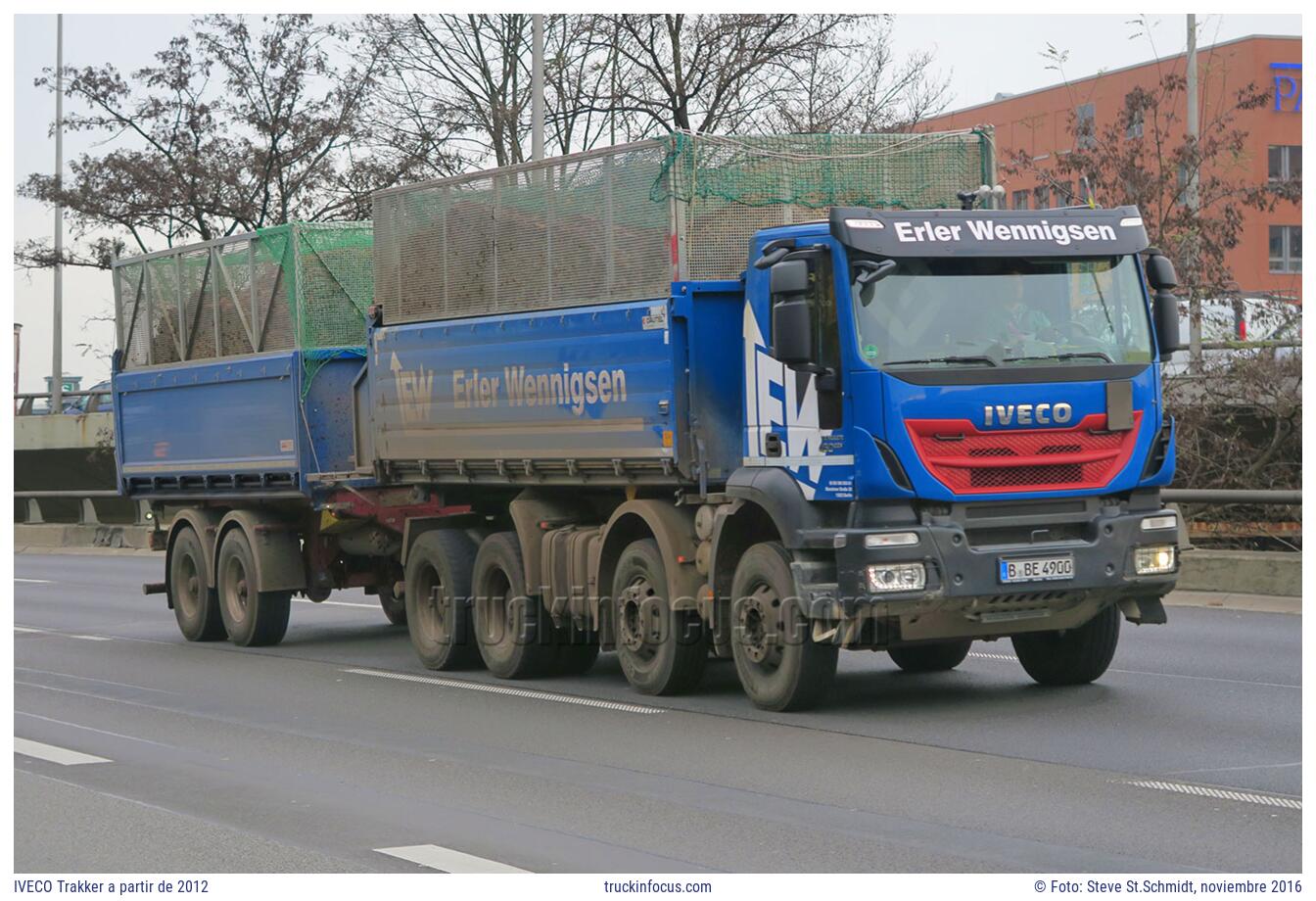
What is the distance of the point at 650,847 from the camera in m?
7.84

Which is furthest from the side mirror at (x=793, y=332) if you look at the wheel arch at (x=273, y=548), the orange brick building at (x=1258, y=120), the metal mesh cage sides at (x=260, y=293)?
the orange brick building at (x=1258, y=120)

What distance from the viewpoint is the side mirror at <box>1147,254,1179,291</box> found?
1170 cm

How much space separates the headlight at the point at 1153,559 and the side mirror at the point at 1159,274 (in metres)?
1.53

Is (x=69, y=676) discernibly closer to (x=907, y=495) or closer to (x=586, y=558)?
(x=586, y=558)

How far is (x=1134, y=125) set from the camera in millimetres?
27891

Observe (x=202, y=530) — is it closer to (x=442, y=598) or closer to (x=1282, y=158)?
(x=442, y=598)

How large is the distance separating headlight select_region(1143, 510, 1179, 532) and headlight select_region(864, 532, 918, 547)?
5.02ft

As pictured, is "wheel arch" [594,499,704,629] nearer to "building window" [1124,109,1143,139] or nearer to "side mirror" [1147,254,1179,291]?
"side mirror" [1147,254,1179,291]

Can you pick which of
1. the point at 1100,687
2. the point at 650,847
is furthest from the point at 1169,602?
the point at 650,847

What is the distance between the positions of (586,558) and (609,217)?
2.27 meters

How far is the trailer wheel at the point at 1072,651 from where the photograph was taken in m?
12.4

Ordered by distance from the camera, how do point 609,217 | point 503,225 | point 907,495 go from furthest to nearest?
point 503,225 → point 609,217 → point 907,495

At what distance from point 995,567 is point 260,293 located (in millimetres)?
8652

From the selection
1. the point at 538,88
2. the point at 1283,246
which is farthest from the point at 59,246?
the point at 1283,246
